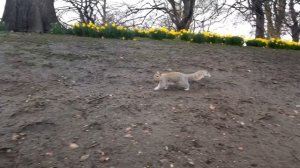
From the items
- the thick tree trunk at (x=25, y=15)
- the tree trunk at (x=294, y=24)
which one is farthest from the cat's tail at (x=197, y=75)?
the tree trunk at (x=294, y=24)

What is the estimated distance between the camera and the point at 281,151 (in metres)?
4.00

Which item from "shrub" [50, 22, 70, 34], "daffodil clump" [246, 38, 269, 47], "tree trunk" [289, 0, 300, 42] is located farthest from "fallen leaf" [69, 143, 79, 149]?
"tree trunk" [289, 0, 300, 42]

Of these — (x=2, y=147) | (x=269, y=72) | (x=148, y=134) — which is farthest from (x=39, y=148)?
(x=269, y=72)

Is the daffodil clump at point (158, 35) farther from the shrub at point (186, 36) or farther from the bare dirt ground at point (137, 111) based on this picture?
the bare dirt ground at point (137, 111)

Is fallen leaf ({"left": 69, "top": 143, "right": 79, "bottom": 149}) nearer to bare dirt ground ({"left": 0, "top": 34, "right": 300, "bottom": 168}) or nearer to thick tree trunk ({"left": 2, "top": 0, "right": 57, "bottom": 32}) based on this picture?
bare dirt ground ({"left": 0, "top": 34, "right": 300, "bottom": 168})

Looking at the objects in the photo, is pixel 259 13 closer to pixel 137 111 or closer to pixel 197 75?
pixel 197 75

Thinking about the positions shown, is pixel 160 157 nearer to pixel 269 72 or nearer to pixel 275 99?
pixel 275 99

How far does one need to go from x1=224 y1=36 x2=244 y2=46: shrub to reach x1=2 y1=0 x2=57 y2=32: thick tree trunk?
457cm

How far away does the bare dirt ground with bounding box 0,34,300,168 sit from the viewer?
A: 3764mm

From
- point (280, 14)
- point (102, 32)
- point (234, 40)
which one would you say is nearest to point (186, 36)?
point (234, 40)

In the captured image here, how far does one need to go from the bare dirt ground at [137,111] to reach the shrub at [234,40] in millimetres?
1868

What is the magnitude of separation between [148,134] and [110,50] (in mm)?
3753

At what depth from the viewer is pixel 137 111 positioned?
4.69 metres

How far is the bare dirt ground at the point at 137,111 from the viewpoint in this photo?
12.3 ft
